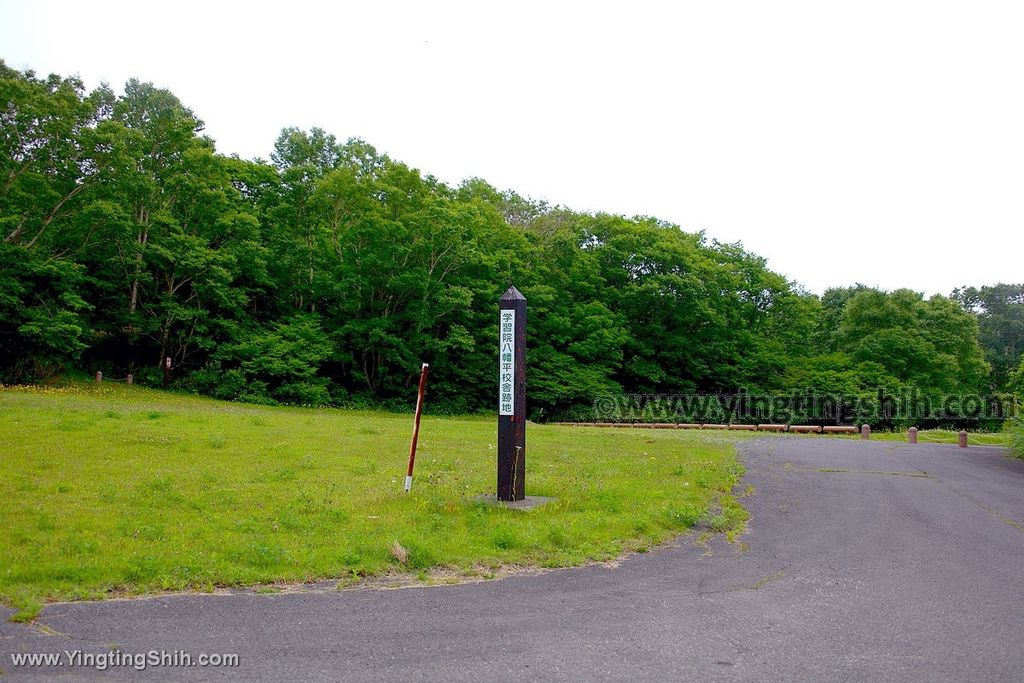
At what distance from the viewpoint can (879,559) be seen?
6965mm

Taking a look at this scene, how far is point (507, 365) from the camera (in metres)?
8.82

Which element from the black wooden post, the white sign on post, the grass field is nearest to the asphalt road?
the grass field

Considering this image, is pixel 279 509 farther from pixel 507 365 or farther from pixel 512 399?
pixel 507 365

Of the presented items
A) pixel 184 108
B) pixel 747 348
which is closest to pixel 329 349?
pixel 184 108

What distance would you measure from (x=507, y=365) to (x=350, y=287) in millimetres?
27009

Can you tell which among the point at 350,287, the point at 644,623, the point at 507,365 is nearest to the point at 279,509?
the point at 507,365

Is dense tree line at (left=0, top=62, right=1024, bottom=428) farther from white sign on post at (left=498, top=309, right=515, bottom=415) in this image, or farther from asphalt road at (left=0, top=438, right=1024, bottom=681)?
white sign on post at (left=498, top=309, right=515, bottom=415)

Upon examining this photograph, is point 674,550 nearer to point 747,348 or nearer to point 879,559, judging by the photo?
point 879,559

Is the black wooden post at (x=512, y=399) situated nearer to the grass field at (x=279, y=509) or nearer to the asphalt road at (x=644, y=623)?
the grass field at (x=279, y=509)

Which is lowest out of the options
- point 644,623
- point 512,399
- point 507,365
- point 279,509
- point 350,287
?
point 644,623

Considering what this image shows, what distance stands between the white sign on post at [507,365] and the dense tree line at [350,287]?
19.6 m

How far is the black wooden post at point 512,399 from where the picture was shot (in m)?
8.66

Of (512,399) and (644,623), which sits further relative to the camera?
(512,399)

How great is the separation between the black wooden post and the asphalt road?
88.2 inches
